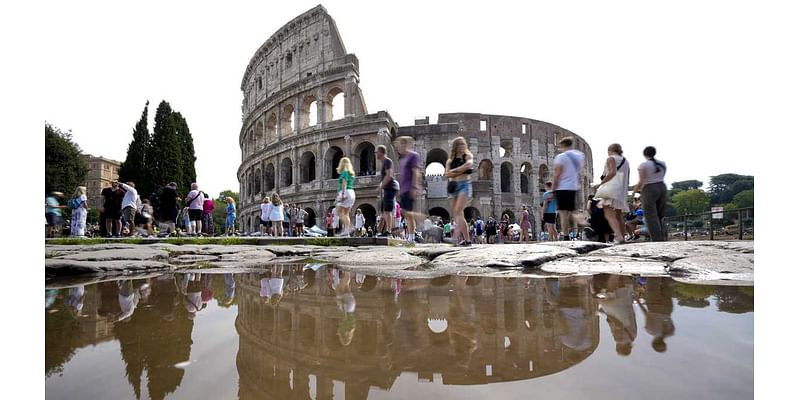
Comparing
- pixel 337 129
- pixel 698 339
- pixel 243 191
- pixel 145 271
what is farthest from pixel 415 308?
pixel 243 191

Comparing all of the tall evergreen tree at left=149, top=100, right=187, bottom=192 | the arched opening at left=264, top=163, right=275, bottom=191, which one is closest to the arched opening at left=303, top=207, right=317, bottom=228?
the arched opening at left=264, top=163, right=275, bottom=191

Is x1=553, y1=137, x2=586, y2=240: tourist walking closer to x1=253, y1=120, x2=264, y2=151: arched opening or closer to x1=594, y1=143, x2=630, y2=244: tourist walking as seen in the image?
x1=594, y1=143, x2=630, y2=244: tourist walking

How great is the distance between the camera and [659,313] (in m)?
1.43

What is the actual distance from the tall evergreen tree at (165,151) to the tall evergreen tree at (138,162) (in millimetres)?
672

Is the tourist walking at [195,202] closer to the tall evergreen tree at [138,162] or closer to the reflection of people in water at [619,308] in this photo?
the reflection of people in water at [619,308]

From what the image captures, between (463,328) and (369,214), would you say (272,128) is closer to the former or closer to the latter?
(369,214)

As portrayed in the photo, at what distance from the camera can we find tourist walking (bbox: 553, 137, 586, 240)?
197 inches

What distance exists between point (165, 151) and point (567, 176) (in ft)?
119

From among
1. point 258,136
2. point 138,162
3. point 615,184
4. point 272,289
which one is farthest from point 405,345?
point 138,162

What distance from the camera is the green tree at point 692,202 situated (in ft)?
182

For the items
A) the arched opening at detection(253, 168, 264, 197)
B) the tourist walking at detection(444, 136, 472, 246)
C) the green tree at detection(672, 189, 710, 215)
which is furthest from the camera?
the green tree at detection(672, 189, 710, 215)

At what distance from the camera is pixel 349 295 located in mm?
1931

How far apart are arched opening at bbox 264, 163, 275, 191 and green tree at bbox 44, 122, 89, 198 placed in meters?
12.1

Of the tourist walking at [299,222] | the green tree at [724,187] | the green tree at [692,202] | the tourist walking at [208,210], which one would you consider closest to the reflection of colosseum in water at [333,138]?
the tourist walking at [299,222]
